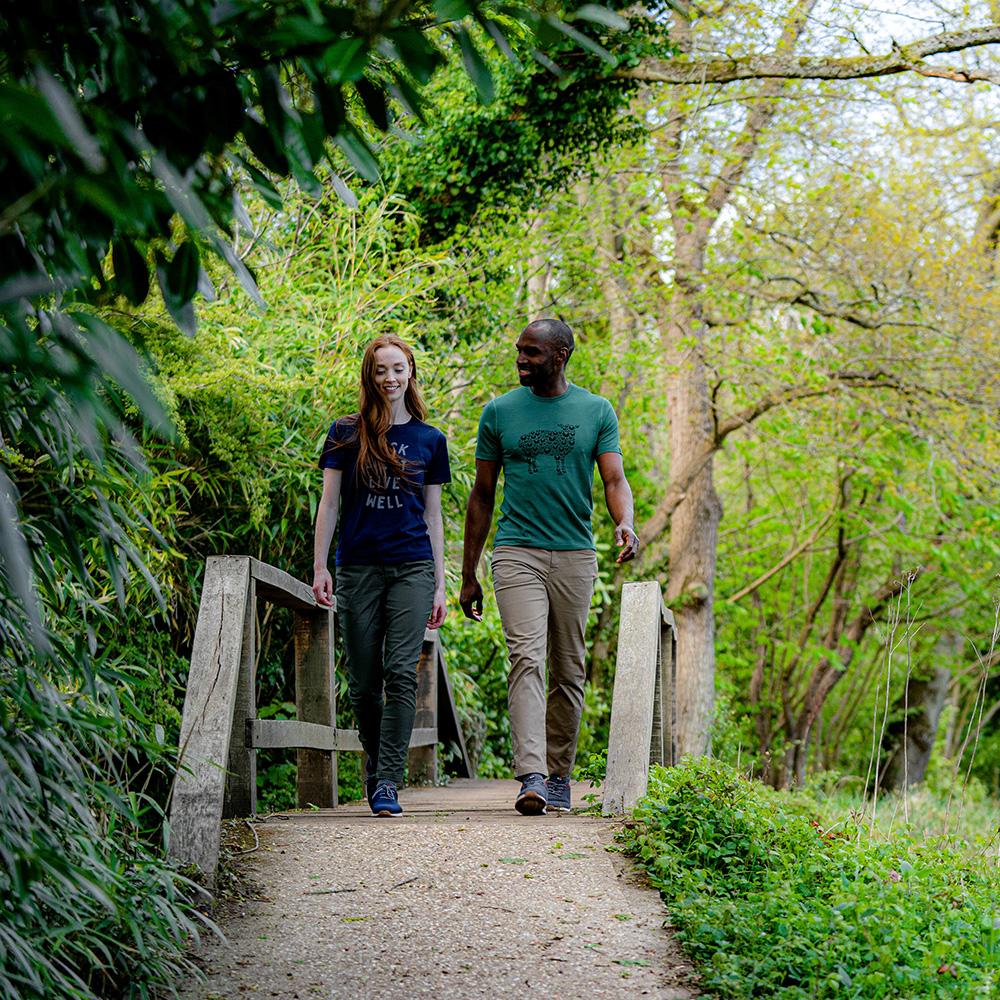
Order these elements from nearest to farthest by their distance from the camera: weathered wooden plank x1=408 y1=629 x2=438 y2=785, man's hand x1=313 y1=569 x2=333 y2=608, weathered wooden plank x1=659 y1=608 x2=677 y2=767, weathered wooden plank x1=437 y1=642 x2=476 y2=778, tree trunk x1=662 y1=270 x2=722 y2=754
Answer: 1. man's hand x1=313 y1=569 x2=333 y2=608
2. weathered wooden plank x1=659 y1=608 x2=677 y2=767
3. weathered wooden plank x1=408 y1=629 x2=438 y2=785
4. weathered wooden plank x1=437 y1=642 x2=476 y2=778
5. tree trunk x1=662 y1=270 x2=722 y2=754

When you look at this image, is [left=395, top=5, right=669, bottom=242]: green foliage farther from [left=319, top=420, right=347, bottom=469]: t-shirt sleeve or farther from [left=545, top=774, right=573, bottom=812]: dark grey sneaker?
[left=545, top=774, right=573, bottom=812]: dark grey sneaker

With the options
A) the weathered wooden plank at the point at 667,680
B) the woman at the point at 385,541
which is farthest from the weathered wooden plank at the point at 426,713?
the woman at the point at 385,541

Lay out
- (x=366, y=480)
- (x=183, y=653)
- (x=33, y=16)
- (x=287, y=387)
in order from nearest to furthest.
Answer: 1. (x=33, y=16)
2. (x=366, y=480)
3. (x=183, y=653)
4. (x=287, y=387)

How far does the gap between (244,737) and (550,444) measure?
5.11 feet

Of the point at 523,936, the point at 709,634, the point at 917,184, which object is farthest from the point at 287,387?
the point at 917,184

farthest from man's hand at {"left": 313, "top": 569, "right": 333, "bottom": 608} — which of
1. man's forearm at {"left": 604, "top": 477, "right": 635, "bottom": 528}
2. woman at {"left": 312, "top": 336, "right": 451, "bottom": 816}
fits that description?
man's forearm at {"left": 604, "top": 477, "right": 635, "bottom": 528}

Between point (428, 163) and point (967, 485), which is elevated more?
point (428, 163)

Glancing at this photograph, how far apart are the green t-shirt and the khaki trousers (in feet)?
0.25

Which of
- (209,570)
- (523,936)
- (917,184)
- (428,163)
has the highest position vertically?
(917,184)

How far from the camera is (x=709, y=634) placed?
43.8 feet

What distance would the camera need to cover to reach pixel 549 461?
4.94m

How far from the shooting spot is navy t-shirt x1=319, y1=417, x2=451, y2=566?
4.92 metres

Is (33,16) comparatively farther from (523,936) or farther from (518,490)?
(518,490)

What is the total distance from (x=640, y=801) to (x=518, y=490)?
1.26 metres
